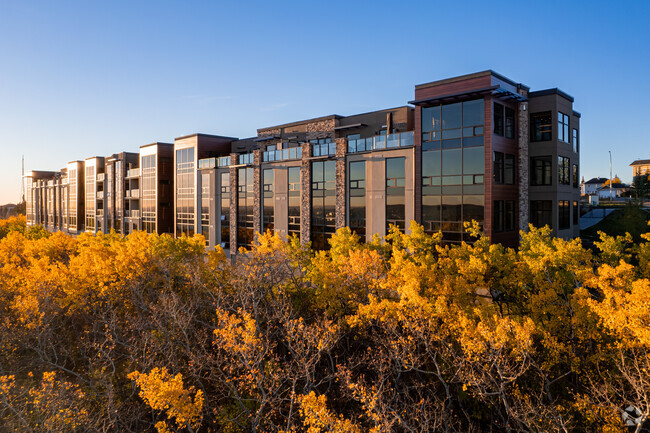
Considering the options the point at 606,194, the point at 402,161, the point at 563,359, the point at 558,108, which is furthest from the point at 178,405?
the point at 606,194

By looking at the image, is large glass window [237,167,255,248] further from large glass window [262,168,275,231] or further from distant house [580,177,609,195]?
distant house [580,177,609,195]

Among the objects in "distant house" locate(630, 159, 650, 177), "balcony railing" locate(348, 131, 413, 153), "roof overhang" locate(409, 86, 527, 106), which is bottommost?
"balcony railing" locate(348, 131, 413, 153)

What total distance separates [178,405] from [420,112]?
2573cm

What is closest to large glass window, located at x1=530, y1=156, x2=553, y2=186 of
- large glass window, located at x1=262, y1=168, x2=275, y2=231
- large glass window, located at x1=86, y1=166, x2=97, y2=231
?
large glass window, located at x1=262, y1=168, x2=275, y2=231

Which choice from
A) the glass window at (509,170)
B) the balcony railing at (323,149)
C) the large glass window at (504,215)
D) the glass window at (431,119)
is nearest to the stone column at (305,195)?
the balcony railing at (323,149)

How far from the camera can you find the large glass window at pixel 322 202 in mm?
37281

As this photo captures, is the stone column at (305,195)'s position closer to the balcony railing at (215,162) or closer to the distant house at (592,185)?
the balcony railing at (215,162)

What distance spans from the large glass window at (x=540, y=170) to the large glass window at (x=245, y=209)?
2759 centimetres

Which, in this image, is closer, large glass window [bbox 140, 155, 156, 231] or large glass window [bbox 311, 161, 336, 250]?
large glass window [bbox 311, 161, 336, 250]

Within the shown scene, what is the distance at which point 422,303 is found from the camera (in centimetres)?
1725

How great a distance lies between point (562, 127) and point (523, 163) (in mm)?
4043

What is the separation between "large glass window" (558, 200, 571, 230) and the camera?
30.7 metres

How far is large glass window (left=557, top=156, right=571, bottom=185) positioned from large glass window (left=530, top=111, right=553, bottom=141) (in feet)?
6.64

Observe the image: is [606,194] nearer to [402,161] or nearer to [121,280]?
[402,161]
